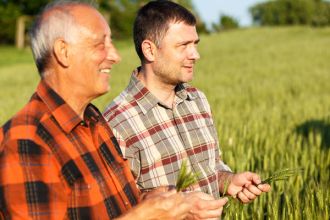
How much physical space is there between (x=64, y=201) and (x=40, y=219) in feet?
0.25

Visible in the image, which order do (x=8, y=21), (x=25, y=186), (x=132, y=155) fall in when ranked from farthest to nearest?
(x=8, y=21) < (x=132, y=155) < (x=25, y=186)

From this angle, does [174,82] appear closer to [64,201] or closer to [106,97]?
[64,201]

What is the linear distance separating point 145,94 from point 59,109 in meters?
0.75

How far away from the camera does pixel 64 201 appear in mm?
1288

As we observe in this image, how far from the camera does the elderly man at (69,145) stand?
4.06 ft

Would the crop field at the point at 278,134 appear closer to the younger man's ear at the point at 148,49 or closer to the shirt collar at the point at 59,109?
the younger man's ear at the point at 148,49

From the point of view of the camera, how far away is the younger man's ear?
217cm

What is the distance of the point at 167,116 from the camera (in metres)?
2.13

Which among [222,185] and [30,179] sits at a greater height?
[30,179]

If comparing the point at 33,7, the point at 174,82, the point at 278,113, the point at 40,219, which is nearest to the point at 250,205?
the point at 174,82

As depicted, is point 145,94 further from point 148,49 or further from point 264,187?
point 264,187

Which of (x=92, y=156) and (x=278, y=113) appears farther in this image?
(x=278, y=113)

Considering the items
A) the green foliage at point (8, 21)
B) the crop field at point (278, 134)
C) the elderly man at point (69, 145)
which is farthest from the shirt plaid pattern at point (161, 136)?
the green foliage at point (8, 21)

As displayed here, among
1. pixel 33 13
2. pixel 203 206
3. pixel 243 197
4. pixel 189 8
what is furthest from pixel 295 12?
pixel 203 206
